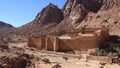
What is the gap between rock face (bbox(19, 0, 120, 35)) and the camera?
53.3 meters

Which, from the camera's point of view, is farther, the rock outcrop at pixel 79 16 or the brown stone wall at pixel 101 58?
the rock outcrop at pixel 79 16

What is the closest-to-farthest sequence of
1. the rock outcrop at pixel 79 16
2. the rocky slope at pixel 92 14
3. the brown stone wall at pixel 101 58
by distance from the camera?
the brown stone wall at pixel 101 58 < the rocky slope at pixel 92 14 < the rock outcrop at pixel 79 16

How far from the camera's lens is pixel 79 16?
204 feet

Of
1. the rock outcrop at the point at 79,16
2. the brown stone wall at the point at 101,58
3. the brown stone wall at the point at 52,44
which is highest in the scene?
the rock outcrop at the point at 79,16

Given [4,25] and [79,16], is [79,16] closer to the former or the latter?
[79,16]

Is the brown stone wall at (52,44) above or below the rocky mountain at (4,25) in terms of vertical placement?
below

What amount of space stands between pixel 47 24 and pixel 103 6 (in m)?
19.9

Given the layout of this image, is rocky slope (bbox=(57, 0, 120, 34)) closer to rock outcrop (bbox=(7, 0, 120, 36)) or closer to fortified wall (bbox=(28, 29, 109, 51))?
rock outcrop (bbox=(7, 0, 120, 36))

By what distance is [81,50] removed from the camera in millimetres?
31453

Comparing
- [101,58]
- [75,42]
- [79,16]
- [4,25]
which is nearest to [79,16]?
[79,16]

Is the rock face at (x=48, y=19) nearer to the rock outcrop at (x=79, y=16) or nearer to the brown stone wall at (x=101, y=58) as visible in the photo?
the rock outcrop at (x=79, y=16)

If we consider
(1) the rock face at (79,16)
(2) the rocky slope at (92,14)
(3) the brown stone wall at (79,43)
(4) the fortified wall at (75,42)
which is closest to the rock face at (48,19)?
(1) the rock face at (79,16)

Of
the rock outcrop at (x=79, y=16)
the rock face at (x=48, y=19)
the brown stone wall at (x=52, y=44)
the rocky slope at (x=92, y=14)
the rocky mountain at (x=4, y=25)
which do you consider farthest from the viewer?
the rocky mountain at (x=4, y=25)

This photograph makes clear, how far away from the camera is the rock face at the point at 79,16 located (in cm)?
5334
